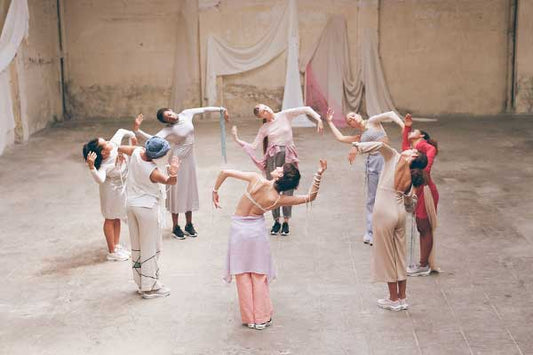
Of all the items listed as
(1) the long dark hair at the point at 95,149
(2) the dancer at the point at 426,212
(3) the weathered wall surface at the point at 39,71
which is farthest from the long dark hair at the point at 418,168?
(3) the weathered wall surface at the point at 39,71

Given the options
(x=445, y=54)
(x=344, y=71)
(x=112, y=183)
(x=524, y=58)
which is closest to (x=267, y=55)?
(x=344, y=71)

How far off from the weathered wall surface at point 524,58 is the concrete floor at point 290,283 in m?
5.61

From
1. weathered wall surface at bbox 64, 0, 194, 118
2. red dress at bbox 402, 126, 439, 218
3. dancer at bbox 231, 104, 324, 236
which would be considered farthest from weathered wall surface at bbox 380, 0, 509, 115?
red dress at bbox 402, 126, 439, 218

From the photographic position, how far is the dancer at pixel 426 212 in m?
7.89

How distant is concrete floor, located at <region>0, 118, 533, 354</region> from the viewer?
264 inches

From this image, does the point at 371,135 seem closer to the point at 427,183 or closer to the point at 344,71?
the point at 427,183

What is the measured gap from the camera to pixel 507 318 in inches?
277

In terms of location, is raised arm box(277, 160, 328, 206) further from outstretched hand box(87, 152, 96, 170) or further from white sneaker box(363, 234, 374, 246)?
white sneaker box(363, 234, 374, 246)

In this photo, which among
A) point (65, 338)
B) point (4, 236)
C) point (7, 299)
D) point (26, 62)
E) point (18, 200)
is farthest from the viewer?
point (26, 62)

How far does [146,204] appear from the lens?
740 centimetres

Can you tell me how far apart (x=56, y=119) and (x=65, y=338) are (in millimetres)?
12037

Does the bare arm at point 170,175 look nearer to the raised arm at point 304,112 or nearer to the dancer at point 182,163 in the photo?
the dancer at point 182,163

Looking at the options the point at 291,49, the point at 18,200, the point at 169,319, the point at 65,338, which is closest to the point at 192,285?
the point at 169,319

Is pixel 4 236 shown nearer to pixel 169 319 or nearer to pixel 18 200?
pixel 18 200
